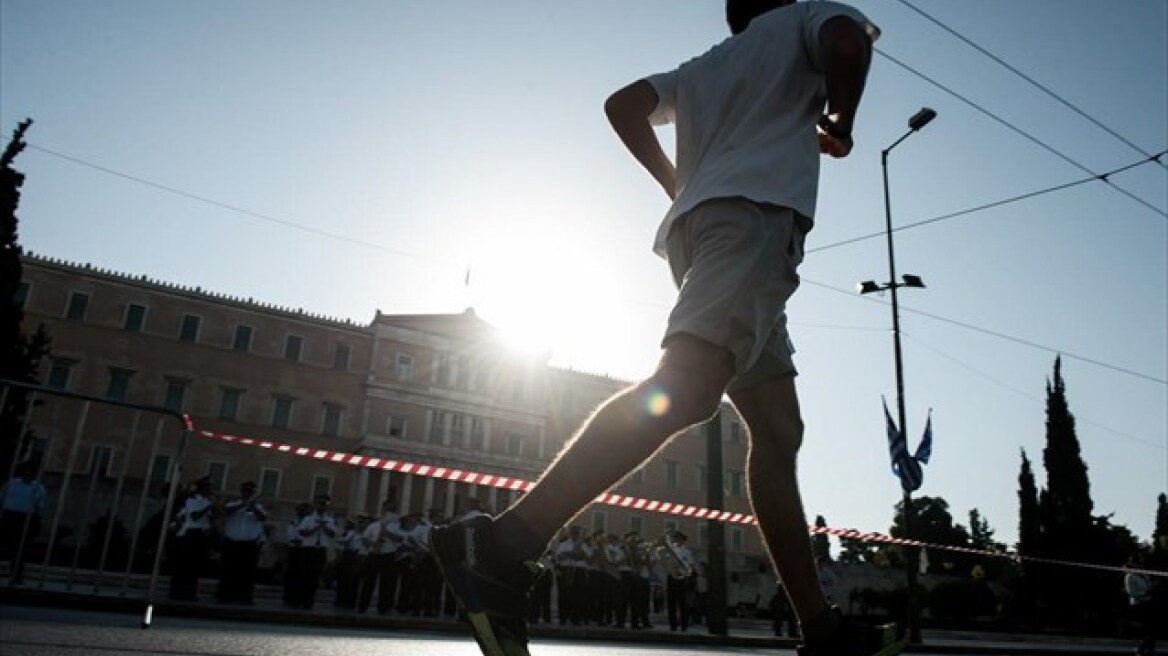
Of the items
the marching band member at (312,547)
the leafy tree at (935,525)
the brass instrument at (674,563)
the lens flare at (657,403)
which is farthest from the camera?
the leafy tree at (935,525)

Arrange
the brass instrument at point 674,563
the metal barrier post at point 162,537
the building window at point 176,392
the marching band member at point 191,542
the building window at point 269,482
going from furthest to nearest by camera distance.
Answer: the building window at point 176,392
the building window at point 269,482
the brass instrument at point 674,563
the marching band member at point 191,542
the metal barrier post at point 162,537

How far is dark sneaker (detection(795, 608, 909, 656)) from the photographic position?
199 centimetres

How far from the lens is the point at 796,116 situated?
6.73ft

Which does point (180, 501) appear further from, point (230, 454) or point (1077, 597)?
point (1077, 597)

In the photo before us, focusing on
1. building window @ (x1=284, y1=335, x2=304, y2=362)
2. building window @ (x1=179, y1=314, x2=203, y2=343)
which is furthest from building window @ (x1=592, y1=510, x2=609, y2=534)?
building window @ (x1=179, y1=314, x2=203, y2=343)

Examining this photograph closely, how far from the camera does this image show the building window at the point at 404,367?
152 feet

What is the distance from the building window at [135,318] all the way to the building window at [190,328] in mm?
1858

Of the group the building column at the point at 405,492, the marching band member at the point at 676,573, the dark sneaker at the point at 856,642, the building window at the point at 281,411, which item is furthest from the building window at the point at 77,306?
the dark sneaker at the point at 856,642

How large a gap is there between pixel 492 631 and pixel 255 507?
456 inches

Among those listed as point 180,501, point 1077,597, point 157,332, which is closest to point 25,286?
point 157,332

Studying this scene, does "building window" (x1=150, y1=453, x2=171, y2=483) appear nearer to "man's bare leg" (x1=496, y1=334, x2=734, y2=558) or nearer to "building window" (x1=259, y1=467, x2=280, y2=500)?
"building window" (x1=259, y1=467, x2=280, y2=500)

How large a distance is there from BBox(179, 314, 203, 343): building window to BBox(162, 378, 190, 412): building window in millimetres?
2282

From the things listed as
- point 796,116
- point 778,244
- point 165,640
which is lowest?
point 165,640

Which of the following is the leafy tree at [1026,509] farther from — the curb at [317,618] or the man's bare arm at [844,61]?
the man's bare arm at [844,61]
